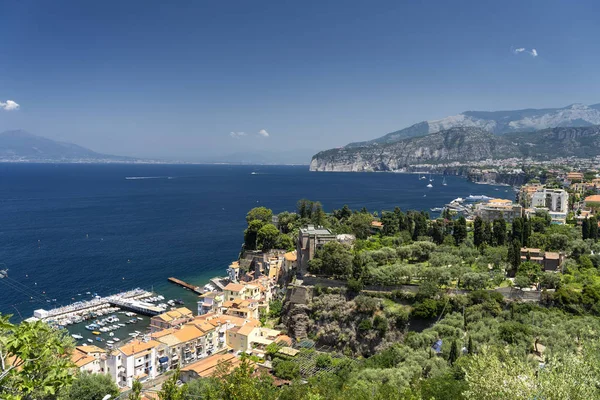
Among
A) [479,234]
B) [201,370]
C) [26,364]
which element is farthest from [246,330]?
[26,364]

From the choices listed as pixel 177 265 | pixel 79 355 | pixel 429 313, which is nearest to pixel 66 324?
pixel 79 355

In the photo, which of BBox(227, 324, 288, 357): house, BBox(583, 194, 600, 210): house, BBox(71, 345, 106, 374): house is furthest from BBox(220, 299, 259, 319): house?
BBox(583, 194, 600, 210): house

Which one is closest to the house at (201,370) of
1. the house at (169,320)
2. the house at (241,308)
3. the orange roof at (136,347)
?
the orange roof at (136,347)

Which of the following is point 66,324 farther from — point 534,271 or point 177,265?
point 534,271

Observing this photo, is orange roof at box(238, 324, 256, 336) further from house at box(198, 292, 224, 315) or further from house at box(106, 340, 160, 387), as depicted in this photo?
house at box(198, 292, 224, 315)

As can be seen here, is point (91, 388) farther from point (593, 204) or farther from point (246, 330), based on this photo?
point (593, 204)
